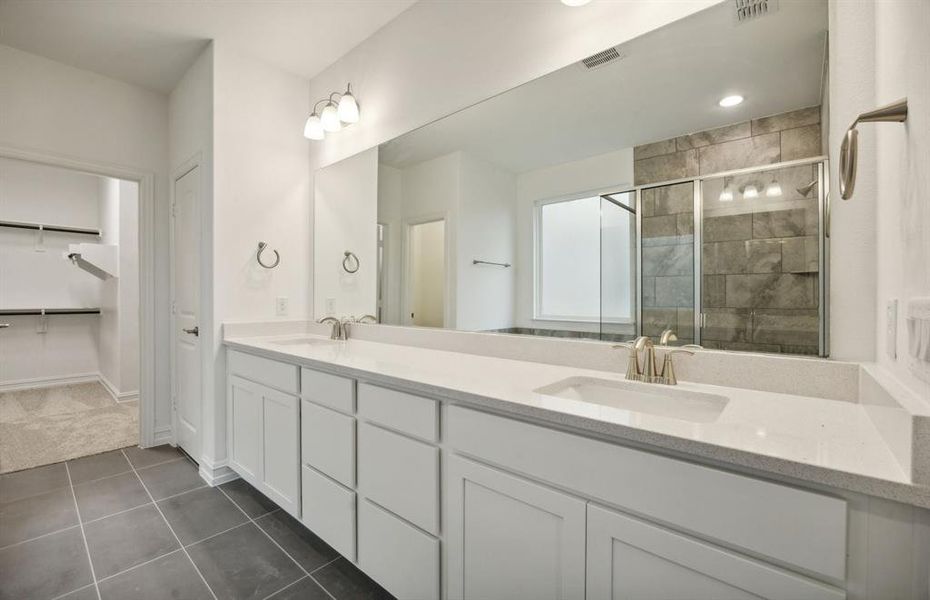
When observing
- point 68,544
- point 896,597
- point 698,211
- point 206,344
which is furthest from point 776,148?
point 68,544

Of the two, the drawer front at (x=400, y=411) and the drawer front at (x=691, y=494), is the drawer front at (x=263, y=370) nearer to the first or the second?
the drawer front at (x=400, y=411)

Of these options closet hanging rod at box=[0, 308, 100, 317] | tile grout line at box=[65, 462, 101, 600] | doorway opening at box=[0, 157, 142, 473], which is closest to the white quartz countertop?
tile grout line at box=[65, 462, 101, 600]

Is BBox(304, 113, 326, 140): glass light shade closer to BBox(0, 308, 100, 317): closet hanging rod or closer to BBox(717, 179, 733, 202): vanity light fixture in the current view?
BBox(717, 179, 733, 202): vanity light fixture

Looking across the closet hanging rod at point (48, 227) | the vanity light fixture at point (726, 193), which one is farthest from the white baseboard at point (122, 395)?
the vanity light fixture at point (726, 193)

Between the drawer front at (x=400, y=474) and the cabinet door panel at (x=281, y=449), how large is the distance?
49cm

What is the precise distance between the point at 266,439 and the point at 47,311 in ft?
15.3

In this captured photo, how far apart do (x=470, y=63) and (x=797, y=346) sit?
166 centimetres

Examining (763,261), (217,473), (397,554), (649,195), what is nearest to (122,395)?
(217,473)

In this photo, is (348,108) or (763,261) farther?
(348,108)

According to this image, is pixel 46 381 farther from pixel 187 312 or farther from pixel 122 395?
pixel 187 312

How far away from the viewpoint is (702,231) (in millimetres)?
1257

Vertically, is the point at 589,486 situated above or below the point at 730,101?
below

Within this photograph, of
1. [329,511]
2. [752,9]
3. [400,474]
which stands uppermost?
[752,9]

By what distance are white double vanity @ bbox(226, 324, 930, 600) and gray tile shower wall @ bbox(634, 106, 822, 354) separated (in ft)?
0.39
